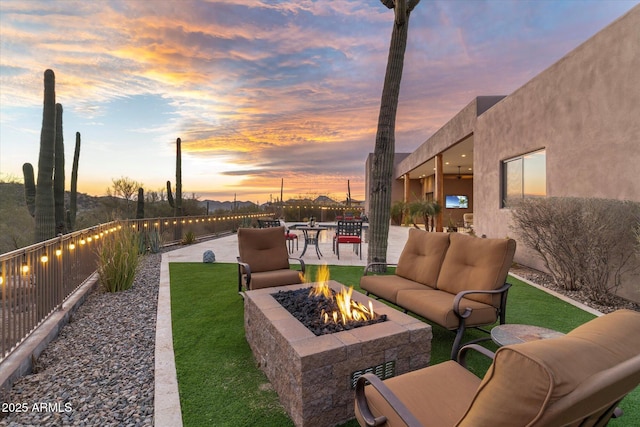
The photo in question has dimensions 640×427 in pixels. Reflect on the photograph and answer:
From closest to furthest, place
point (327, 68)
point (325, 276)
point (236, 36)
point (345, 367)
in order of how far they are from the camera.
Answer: point (345, 367), point (325, 276), point (236, 36), point (327, 68)

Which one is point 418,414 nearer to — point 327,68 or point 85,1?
point 85,1

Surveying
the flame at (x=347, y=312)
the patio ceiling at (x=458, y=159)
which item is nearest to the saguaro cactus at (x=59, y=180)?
the flame at (x=347, y=312)

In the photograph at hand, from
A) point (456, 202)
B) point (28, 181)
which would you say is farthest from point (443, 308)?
point (456, 202)

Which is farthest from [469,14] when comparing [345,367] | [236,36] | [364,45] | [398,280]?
[345,367]

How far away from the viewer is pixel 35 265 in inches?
135

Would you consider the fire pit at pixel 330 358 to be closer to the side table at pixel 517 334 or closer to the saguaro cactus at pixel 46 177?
the side table at pixel 517 334

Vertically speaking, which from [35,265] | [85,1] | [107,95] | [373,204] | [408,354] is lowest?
[408,354]

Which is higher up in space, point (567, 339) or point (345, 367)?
point (567, 339)

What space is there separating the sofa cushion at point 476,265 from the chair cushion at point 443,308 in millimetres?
125

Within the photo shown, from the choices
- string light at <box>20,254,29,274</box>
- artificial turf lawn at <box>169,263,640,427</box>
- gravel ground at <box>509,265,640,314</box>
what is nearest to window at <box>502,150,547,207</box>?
gravel ground at <box>509,265,640,314</box>

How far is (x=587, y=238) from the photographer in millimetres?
4641

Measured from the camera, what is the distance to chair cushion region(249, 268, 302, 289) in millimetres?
4195

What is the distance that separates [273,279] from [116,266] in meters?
2.84

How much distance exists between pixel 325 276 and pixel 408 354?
1.72 metres
